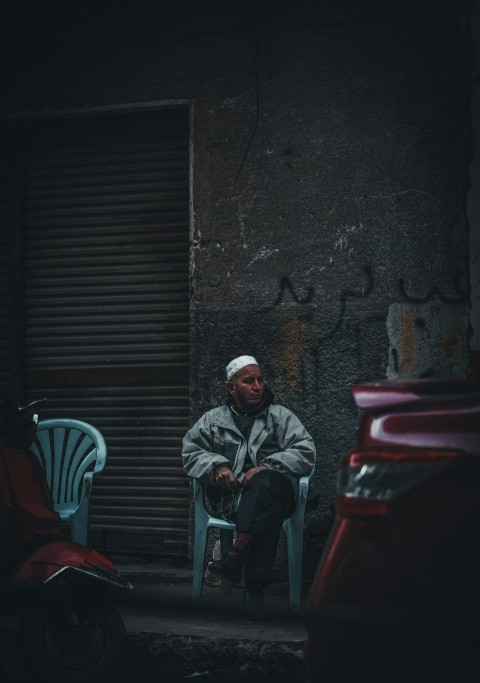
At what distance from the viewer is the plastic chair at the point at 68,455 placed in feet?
18.9

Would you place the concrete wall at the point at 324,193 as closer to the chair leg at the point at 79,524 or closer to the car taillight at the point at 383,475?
the chair leg at the point at 79,524

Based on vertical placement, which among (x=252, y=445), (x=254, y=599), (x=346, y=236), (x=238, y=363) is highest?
(x=346, y=236)

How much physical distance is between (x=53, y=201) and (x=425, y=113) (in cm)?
260

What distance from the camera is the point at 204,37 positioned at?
21.1 ft

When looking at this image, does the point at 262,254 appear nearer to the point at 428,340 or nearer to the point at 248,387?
the point at 248,387

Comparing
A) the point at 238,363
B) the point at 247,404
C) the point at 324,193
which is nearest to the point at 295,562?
the point at 247,404

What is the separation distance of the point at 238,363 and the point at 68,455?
119cm

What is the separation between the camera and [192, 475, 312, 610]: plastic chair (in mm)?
5309

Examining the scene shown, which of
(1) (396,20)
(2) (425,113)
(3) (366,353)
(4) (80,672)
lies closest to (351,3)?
(1) (396,20)

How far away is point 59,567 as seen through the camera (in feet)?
13.0

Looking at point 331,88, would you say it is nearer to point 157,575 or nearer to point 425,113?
point 425,113

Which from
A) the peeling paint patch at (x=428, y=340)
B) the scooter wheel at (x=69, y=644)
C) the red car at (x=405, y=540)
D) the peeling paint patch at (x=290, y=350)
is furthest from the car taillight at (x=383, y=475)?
the peeling paint patch at (x=290, y=350)

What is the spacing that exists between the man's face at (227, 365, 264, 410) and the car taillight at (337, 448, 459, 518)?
345 cm

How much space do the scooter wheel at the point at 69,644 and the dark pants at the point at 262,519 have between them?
126 centimetres
